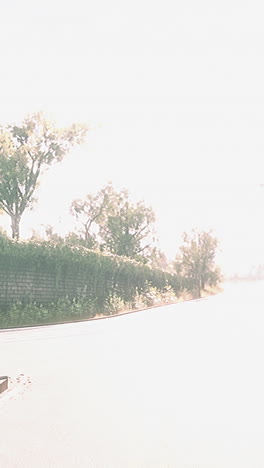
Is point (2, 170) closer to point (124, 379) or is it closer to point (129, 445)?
point (124, 379)

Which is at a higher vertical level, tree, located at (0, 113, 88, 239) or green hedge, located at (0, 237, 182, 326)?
tree, located at (0, 113, 88, 239)

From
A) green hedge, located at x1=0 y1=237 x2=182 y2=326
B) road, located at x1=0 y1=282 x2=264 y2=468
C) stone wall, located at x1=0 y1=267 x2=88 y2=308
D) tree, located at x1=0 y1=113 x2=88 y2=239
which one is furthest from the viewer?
tree, located at x1=0 y1=113 x2=88 y2=239

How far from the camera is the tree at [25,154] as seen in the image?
37.8 meters

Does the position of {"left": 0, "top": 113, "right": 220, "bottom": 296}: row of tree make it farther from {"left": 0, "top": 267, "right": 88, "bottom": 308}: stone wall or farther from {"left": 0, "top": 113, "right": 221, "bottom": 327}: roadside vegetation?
{"left": 0, "top": 267, "right": 88, "bottom": 308}: stone wall

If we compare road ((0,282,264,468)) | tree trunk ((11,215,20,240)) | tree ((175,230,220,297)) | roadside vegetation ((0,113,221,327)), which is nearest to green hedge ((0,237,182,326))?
roadside vegetation ((0,113,221,327))

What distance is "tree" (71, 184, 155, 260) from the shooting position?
216ft

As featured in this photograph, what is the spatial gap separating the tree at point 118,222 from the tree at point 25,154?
25.0 meters

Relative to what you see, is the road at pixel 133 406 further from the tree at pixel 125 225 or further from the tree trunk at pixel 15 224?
the tree at pixel 125 225

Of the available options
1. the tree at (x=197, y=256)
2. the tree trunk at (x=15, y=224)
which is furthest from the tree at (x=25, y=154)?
the tree at (x=197, y=256)

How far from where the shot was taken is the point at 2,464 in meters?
4.06

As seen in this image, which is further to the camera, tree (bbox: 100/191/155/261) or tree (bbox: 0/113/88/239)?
tree (bbox: 100/191/155/261)

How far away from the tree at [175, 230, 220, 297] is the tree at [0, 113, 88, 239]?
2689 centimetres

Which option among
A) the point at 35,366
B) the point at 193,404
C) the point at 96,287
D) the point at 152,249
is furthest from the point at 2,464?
the point at 152,249

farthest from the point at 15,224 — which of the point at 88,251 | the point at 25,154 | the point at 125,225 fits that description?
the point at 125,225
